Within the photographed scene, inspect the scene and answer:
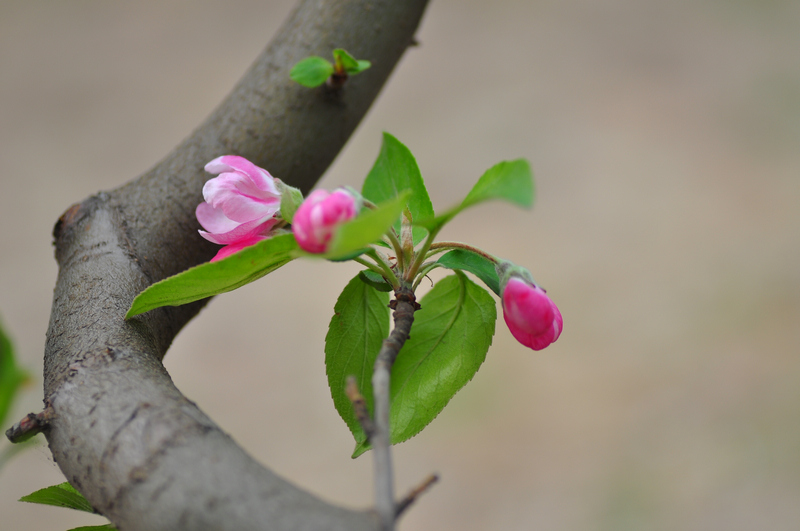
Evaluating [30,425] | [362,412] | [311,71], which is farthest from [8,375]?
[311,71]

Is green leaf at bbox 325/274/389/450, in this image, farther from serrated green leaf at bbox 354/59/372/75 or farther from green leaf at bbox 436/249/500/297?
serrated green leaf at bbox 354/59/372/75

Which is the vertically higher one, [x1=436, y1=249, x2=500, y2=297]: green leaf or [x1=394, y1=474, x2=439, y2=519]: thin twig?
[x1=436, y1=249, x2=500, y2=297]: green leaf

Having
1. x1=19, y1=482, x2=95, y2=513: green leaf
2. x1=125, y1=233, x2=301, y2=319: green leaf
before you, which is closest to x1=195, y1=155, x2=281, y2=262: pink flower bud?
x1=125, y1=233, x2=301, y2=319: green leaf

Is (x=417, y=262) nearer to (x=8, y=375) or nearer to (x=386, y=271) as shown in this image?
(x=386, y=271)

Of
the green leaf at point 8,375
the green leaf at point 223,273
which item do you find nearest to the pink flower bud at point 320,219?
the green leaf at point 223,273

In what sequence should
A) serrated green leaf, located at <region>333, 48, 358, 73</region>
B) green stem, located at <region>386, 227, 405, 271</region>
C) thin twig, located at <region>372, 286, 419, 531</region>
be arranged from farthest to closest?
serrated green leaf, located at <region>333, 48, 358, 73</region>
green stem, located at <region>386, 227, 405, 271</region>
thin twig, located at <region>372, 286, 419, 531</region>

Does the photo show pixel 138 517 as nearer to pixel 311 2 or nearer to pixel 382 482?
pixel 382 482
